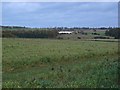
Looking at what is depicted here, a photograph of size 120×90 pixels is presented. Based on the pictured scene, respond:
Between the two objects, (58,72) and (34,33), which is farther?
(34,33)

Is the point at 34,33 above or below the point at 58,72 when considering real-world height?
above

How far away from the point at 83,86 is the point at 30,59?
548 inches

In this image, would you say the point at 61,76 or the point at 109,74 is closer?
the point at 109,74

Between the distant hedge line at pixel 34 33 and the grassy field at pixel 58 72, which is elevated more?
the distant hedge line at pixel 34 33

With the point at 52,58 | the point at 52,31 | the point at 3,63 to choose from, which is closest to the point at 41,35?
the point at 52,31

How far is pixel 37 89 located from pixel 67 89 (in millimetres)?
1011

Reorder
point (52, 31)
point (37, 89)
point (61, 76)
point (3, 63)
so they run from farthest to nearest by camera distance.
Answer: point (52, 31) < point (3, 63) < point (61, 76) < point (37, 89)

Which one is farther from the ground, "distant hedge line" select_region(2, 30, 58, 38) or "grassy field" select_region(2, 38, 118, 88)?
"distant hedge line" select_region(2, 30, 58, 38)

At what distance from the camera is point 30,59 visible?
81.6 feet

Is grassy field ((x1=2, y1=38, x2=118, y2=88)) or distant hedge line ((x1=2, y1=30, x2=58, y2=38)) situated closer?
grassy field ((x1=2, y1=38, x2=118, y2=88))

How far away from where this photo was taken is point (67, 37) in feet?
213

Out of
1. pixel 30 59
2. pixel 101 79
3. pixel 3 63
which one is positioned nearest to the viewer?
pixel 101 79

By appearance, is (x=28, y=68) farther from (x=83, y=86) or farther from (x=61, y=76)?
(x=83, y=86)

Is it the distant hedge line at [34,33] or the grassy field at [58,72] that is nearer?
the grassy field at [58,72]
